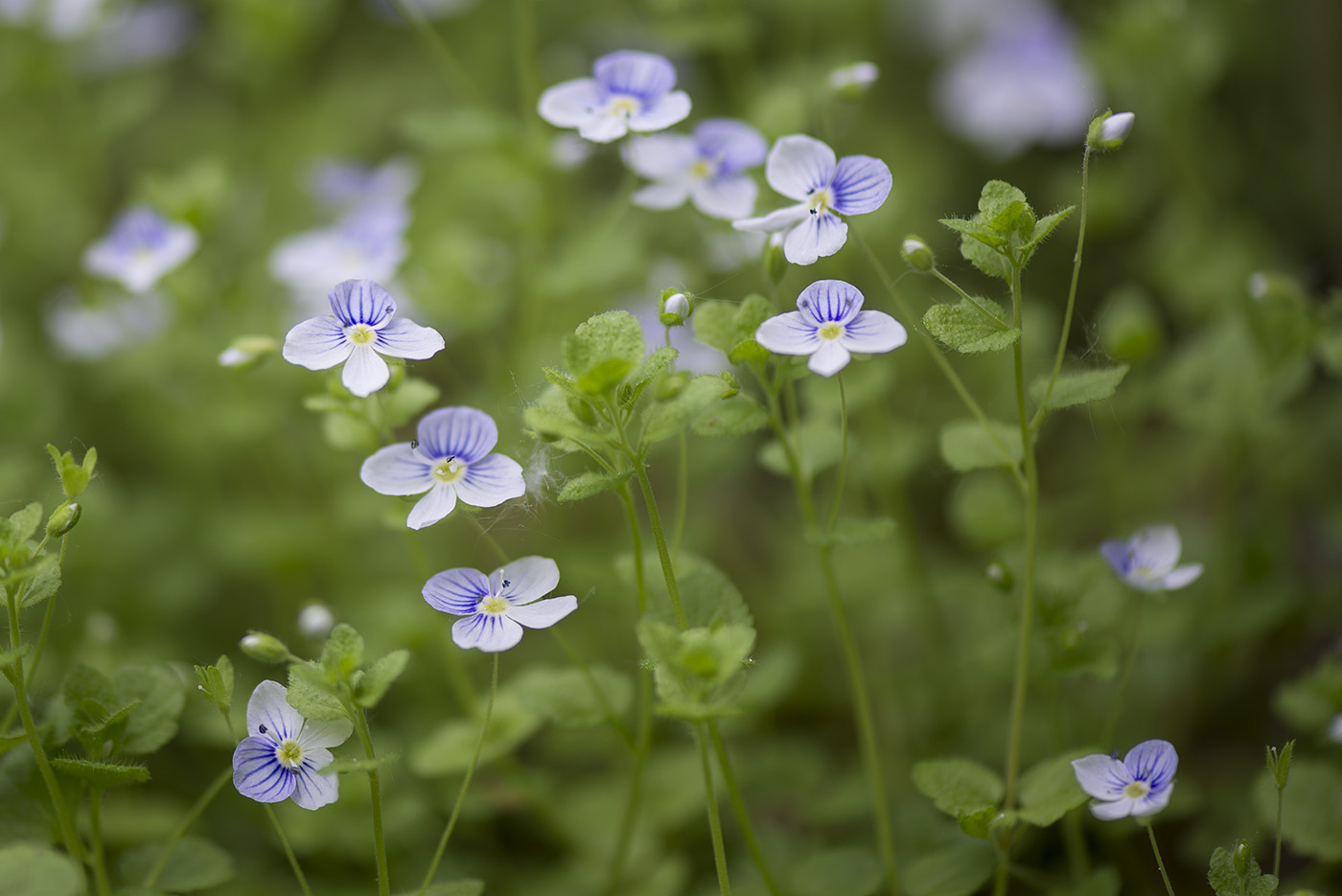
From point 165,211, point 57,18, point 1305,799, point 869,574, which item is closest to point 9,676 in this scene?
point 165,211

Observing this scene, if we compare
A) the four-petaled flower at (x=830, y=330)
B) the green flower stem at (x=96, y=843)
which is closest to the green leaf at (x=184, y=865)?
the green flower stem at (x=96, y=843)

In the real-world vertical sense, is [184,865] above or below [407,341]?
below

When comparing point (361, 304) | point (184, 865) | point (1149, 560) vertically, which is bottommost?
point (184, 865)

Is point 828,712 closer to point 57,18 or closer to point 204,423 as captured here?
point 204,423

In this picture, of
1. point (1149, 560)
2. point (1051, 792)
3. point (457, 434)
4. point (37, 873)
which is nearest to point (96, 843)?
point (37, 873)

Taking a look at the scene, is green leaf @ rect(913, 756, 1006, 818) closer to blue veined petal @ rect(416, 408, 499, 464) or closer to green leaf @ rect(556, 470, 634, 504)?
green leaf @ rect(556, 470, 634, 504)

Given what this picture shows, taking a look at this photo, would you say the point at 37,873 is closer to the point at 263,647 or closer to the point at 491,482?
the point at 263,647

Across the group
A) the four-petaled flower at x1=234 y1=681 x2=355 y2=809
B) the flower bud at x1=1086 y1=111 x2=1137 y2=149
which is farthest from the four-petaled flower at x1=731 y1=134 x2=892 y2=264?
the four-petaled flower at x1=234 y1=681 x2=355 y2=809
